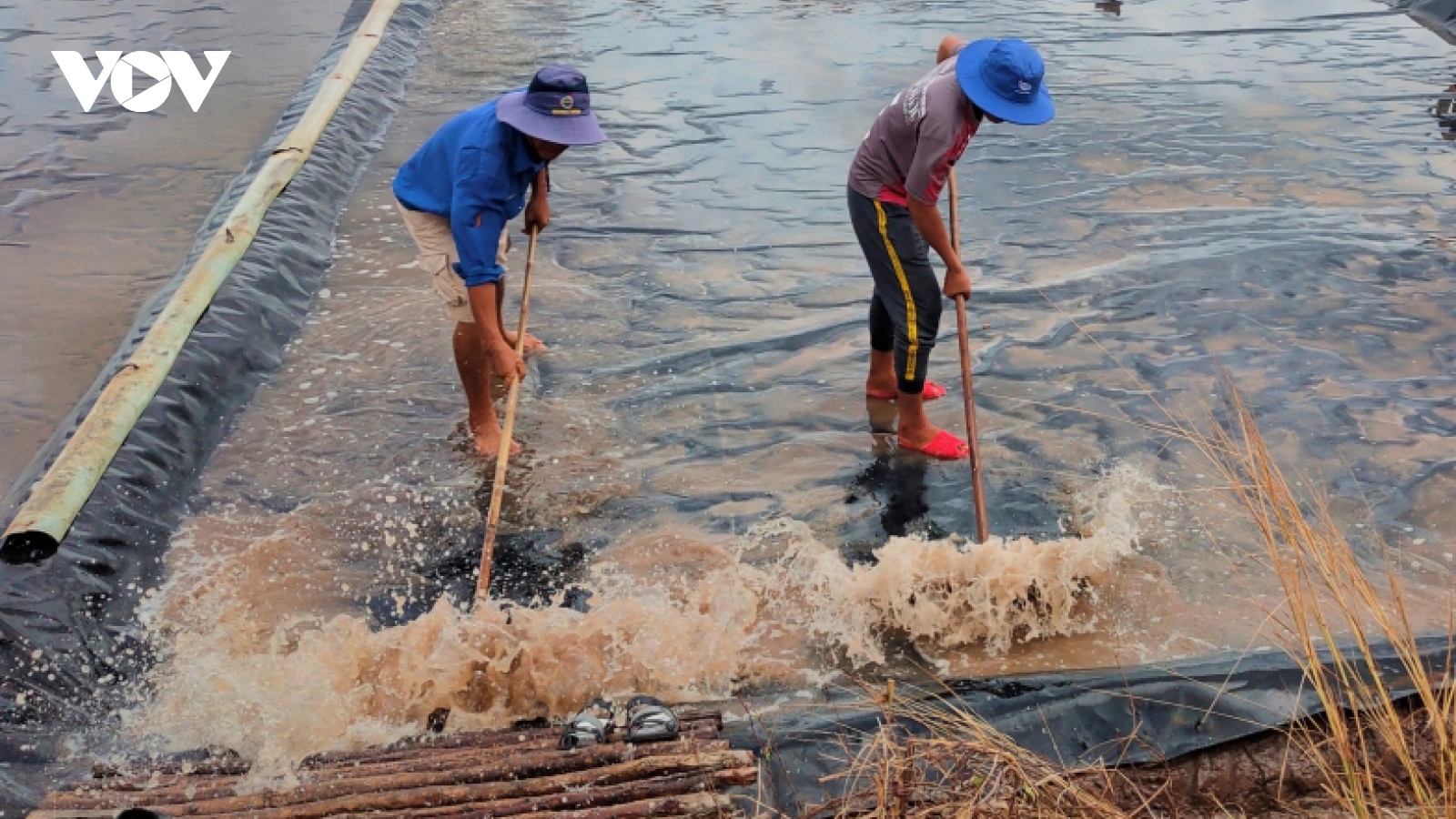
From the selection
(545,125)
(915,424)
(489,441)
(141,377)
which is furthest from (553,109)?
(141,377)

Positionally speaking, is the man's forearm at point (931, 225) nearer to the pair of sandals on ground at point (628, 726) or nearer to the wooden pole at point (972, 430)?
the wooden pole at point (972, 430)

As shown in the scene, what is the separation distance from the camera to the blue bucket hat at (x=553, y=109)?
370cm

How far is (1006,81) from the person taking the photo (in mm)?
3691

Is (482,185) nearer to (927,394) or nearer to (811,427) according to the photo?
(811,427)

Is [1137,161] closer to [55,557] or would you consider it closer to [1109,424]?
[1109,424]

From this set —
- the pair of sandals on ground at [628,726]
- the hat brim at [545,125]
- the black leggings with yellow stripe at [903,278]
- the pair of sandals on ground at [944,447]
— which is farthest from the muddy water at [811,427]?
the hat brim at [545,125]

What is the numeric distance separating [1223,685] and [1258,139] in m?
5.17

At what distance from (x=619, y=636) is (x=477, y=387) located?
1.46 m

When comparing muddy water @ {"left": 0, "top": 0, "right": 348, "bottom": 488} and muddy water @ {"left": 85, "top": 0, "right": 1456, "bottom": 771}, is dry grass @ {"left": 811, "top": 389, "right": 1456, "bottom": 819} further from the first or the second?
muddy water @ {"left": 0, "top": 0, "right": 348, "bottom": 488}

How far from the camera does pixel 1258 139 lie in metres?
7.19

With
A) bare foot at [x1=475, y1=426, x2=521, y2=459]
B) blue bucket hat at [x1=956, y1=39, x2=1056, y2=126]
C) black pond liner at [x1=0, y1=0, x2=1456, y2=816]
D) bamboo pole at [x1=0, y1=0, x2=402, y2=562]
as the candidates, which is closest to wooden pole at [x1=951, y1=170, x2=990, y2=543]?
blue bucket hat at [x1=956, y1=39, x2=1056, y2=126]

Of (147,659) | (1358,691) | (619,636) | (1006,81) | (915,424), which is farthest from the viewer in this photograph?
(915,424)

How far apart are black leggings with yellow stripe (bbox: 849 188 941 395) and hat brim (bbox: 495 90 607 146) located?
101 cm

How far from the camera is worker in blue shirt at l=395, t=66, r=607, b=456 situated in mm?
3734
